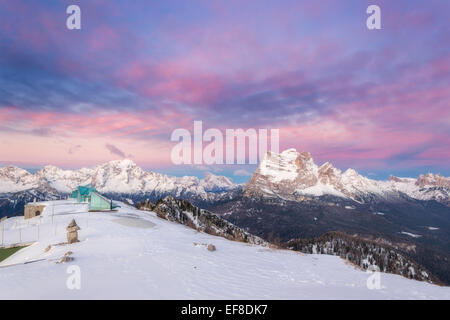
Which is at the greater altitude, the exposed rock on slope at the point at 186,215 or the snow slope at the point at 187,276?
the snow slope at the point at 187,276

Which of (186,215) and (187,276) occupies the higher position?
(187,276)

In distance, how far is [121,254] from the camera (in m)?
21.7

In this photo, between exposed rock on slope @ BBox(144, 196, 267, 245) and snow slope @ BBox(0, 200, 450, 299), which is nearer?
snow slope @ BBox(0, 200, 450, 299)

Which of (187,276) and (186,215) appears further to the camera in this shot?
(186,215)

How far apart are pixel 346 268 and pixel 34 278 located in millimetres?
25426

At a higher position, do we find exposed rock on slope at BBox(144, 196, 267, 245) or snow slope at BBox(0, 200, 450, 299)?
snow slope at BBox(0, 200, 450, 299)

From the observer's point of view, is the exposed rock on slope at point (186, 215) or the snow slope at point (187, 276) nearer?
the snow slope at point (187, 276)

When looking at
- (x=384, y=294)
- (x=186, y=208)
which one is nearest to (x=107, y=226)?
(x=384, y=294)

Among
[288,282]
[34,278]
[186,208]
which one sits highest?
[34,278]
